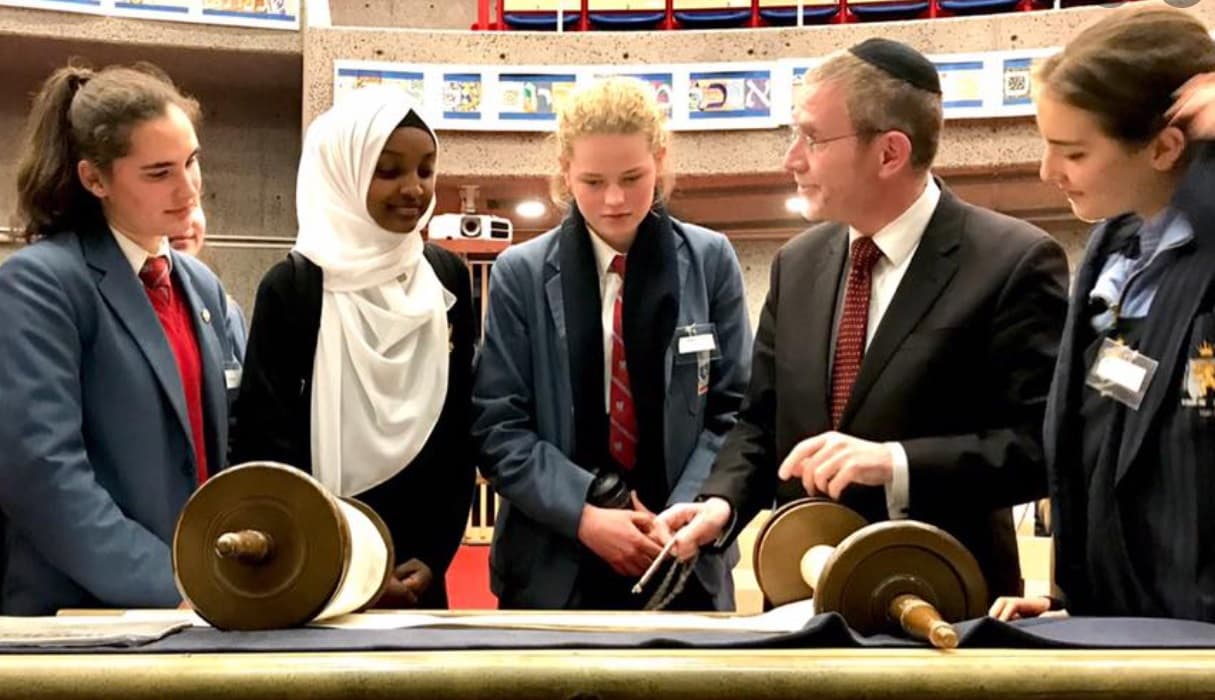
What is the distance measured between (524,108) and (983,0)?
349 cm

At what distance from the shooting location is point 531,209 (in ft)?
30.0

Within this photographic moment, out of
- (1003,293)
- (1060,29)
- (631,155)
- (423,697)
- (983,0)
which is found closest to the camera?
(423,697)

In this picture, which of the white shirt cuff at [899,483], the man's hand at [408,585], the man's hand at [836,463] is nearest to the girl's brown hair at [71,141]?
the man's hand at [408,585]

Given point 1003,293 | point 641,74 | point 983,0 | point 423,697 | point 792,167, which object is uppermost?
point 983,0

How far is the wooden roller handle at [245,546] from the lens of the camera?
3.40ft

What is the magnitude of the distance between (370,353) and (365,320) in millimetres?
81

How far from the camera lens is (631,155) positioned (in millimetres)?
2117

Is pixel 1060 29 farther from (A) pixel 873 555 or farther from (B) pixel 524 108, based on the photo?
(A) pixel 873 555

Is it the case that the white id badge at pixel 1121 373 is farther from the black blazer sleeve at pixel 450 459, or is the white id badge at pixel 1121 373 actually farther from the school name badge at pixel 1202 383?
the black blazer sleeve at pixel 450 459

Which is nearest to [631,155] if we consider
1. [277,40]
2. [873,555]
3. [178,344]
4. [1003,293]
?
[1003,293]

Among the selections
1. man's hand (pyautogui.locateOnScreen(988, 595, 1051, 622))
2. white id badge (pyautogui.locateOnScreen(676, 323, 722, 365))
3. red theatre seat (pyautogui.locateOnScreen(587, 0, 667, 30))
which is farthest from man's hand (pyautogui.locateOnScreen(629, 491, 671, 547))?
red theatre seat (pyautogui.locateOnScreen(587, 0, 667, 30))

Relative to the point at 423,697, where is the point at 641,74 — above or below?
above

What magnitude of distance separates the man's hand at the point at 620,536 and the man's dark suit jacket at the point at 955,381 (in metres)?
0.17

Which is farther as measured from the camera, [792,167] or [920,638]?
[792,167]
